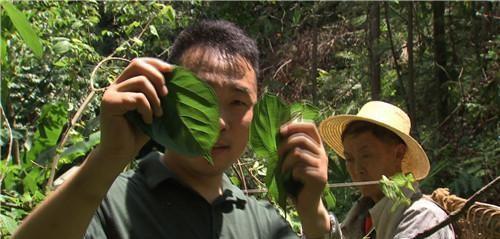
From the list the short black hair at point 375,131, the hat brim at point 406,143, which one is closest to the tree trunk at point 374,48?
the hat brim at point 406,143

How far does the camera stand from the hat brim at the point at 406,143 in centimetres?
205

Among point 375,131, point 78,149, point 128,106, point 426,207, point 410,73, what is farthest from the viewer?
point 410,73

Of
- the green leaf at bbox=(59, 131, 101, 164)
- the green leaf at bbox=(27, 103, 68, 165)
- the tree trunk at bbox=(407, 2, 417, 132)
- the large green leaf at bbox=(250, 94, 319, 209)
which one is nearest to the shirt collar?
the large green leaf at bbox=(250, 94, 319, 209)

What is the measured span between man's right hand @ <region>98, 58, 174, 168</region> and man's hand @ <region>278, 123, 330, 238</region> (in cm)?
23

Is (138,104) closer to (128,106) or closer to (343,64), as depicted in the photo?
(128,106)

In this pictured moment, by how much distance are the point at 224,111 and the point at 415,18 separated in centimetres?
463

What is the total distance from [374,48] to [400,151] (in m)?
3.23

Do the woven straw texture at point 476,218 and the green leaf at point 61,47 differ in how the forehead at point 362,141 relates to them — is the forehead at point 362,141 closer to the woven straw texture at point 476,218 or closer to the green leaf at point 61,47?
the woven straw texture at point 476,218

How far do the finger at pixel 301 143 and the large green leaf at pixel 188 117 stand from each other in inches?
5.8

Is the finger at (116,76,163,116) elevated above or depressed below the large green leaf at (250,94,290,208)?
above

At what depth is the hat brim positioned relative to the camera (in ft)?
6.74

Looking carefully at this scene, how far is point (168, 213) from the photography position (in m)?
1.10

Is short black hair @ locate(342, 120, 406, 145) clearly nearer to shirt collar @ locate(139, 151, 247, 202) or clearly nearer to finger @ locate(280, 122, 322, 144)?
shirt collar @ locate(139, 151, 247, 202)

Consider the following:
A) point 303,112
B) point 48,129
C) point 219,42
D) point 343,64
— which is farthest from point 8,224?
point 343,64
